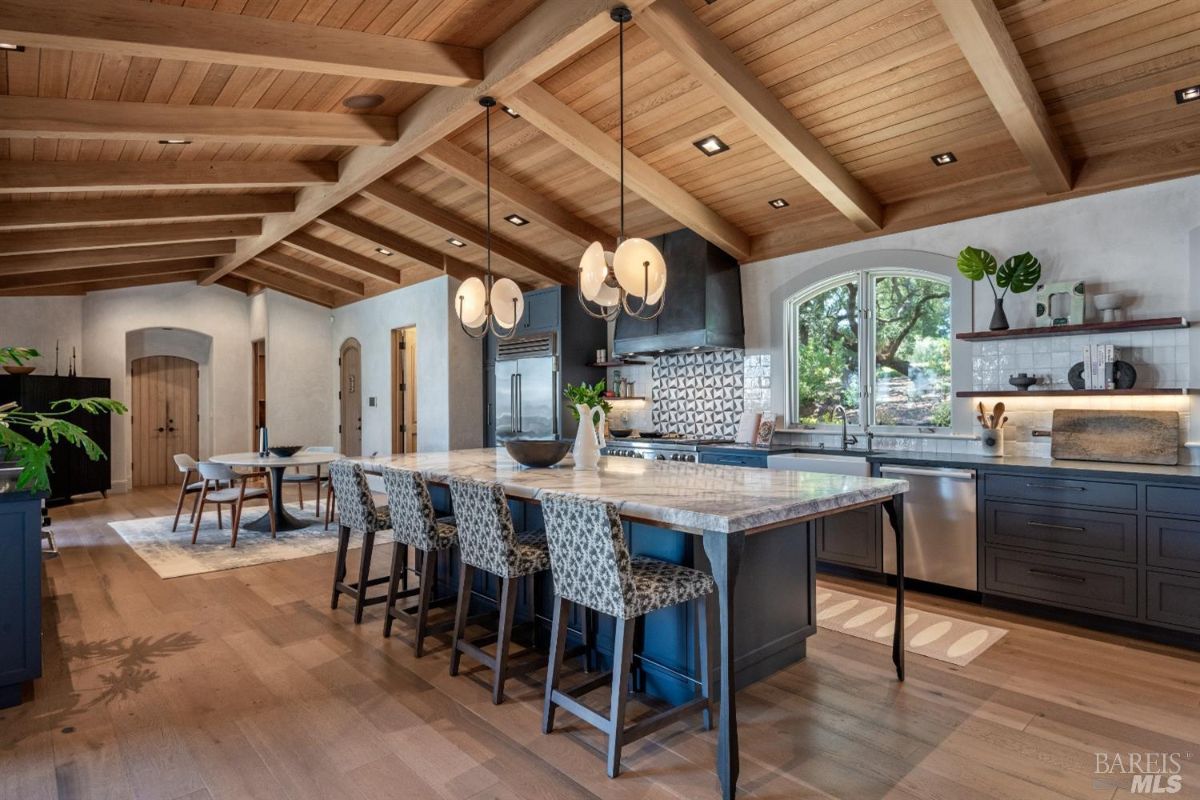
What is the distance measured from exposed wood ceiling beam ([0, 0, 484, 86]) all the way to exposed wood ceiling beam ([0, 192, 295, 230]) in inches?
124

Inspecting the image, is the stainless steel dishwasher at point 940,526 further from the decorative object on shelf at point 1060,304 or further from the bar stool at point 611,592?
the bar stool at point 611,592

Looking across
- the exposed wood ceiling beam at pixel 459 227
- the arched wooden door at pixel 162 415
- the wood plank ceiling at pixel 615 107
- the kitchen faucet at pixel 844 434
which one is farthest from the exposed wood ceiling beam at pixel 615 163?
the arched wooden door at pixel 162 415

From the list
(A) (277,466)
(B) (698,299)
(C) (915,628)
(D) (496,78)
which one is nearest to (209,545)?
(A) (277,466)

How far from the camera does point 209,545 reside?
5633 millimetres

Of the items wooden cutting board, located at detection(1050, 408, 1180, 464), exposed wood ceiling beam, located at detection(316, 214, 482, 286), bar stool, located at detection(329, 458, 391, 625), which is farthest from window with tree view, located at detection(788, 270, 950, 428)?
exposed wood ceiling beam, located at detection(316, 214, 482, 286)

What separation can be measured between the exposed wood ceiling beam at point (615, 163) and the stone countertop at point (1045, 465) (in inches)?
84.8

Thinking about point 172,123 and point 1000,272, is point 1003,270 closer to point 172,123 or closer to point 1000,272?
point 1000,272

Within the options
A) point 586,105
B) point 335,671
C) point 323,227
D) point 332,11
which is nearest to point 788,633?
point 335,671

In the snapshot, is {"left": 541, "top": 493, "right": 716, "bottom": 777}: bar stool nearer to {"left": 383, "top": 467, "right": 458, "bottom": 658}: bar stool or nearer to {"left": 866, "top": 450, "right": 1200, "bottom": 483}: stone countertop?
{"left": 383, "top": 467, "right": 458, "bottom": 658}: bar stool

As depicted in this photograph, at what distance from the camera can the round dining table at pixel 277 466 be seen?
5871 mm

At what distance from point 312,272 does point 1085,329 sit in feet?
28.4

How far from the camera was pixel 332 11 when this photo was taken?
3146mm

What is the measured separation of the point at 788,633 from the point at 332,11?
3.62 m

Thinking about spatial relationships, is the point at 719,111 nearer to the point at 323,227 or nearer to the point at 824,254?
the point at 824,254
